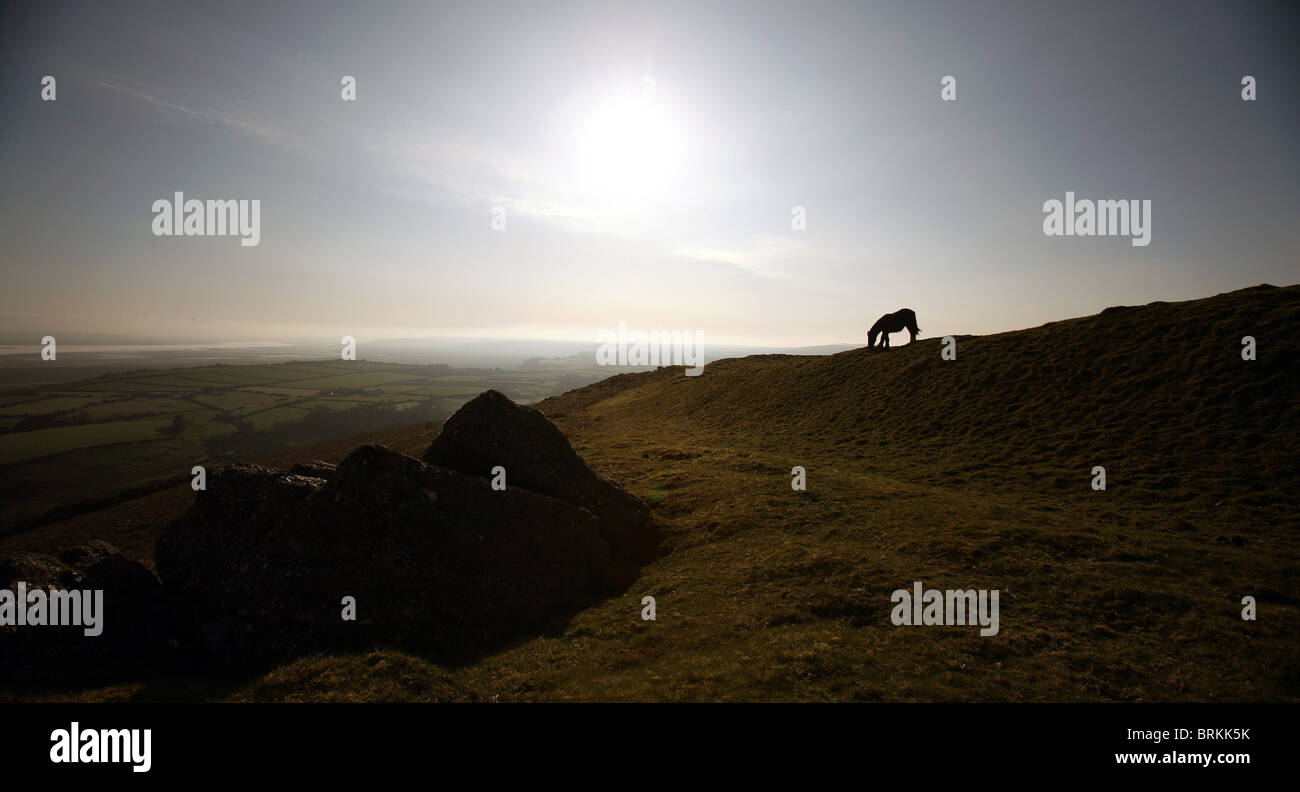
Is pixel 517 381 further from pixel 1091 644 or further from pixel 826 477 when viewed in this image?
pixel 1091 644

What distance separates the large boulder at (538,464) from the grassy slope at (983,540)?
1403 millimetres

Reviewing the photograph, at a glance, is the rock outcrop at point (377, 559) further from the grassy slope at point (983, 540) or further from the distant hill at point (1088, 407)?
the distant hill at point (1088, 407)

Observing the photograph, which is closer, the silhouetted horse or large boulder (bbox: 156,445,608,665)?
large boulder (bbox: 156,445,608,665)

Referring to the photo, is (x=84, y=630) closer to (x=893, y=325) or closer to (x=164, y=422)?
(x=893, y=325)

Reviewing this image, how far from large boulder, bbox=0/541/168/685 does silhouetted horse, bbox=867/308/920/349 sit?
50.3 metres

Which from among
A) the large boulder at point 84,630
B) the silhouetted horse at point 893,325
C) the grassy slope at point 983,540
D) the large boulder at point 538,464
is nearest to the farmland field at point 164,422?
the large boulder at point 84,630

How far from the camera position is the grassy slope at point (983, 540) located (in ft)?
A: 28.7

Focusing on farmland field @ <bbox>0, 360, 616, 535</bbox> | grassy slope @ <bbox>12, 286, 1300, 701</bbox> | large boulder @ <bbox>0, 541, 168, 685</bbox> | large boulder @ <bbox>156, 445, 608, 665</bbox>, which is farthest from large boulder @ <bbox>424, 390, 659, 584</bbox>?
farmland field @ <bbox>0, 360, 616, 535</bbox>

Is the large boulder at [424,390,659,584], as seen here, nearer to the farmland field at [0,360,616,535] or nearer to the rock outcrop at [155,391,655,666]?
the rock outcrop at [155,391,655,666]

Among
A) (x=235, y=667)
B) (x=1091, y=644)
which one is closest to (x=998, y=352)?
(x=1091, y=644)

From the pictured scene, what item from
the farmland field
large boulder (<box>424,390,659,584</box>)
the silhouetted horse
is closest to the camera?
large boulder (<box>424,390,659,584</box>)

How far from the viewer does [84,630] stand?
372 inches

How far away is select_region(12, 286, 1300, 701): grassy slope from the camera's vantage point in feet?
28.7

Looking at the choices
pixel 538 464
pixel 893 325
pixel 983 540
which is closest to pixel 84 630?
pixel 538 464
